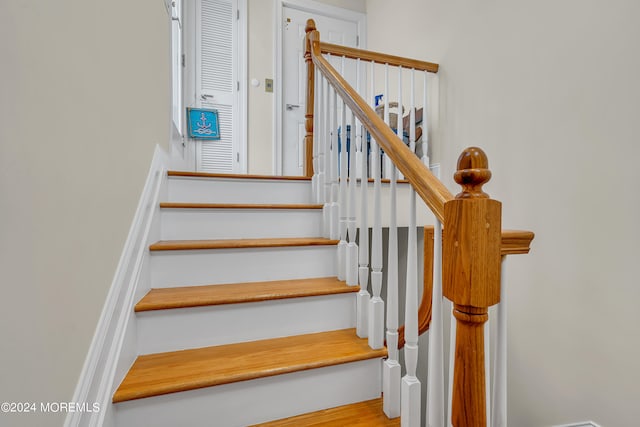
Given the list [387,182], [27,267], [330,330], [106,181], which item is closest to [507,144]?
[387,182]

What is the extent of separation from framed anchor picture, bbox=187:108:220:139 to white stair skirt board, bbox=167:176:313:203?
165 cm

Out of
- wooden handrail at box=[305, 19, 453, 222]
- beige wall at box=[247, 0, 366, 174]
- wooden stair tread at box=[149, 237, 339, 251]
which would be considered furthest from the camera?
beige wall at box=[247, 0, 366, 174]

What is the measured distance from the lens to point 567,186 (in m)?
1.56

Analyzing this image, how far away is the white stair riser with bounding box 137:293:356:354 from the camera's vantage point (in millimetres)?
1142

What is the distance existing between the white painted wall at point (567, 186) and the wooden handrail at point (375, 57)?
1.32ft

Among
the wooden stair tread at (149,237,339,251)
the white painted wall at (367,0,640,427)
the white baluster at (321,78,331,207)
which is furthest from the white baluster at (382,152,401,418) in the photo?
the white painted wall at (367,0,640,427)

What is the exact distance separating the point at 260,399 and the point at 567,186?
1673mm

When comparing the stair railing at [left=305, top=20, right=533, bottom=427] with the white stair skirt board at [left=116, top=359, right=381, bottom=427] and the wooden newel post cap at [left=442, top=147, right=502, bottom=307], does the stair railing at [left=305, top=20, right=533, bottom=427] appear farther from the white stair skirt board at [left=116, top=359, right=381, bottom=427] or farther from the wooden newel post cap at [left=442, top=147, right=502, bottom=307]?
the white stair skirt board at [left=116, top=359, right=381, bottom=427]

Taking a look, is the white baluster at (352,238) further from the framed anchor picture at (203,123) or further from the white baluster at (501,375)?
the framed anchor picture at (203,123)

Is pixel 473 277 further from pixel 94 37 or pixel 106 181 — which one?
pixel 94 37

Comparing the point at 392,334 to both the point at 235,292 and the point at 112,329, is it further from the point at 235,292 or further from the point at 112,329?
the point at 112,329

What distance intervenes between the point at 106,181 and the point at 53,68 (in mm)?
366

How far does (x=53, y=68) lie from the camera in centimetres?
Answer: 72

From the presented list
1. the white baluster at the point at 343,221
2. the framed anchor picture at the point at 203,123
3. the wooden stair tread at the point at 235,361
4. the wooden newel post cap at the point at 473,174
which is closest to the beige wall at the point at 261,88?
the framed anchor picture at the point at 203,123
